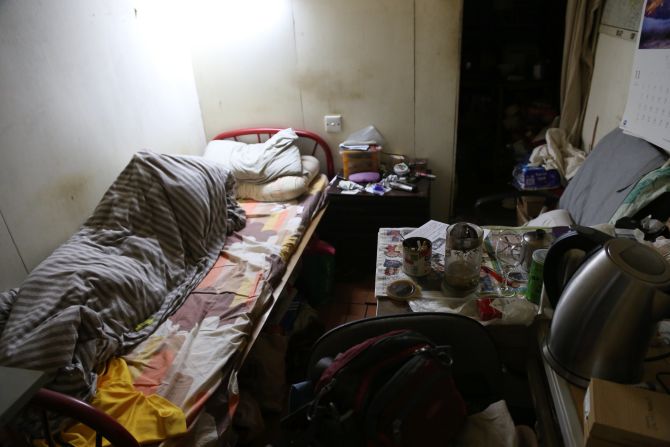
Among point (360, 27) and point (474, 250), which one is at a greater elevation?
point (360, 27)

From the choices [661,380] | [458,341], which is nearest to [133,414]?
[458,341]

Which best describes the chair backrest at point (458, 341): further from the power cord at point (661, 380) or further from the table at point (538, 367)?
the power cord at point (661, 380)

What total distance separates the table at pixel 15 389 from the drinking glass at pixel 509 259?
117 cm

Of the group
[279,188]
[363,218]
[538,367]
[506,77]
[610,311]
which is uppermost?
[506,77]

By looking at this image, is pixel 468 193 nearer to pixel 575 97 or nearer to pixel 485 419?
pixel 575 97

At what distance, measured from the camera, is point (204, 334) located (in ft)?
5.18

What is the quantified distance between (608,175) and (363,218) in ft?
4.13

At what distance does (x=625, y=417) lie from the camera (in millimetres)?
758

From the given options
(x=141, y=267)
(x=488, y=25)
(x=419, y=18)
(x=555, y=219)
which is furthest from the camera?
(x=488, y=25)

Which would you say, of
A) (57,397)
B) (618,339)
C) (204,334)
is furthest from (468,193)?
(57,397)

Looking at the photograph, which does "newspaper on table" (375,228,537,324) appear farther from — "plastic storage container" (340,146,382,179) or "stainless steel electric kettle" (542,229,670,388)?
"plastic storage container" (340,146,382,179)

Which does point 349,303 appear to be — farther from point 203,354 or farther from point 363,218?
point 203,354

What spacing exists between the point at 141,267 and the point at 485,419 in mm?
1330

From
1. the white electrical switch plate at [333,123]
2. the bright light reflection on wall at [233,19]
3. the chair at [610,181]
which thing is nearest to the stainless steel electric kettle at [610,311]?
the chair at [610,181]
